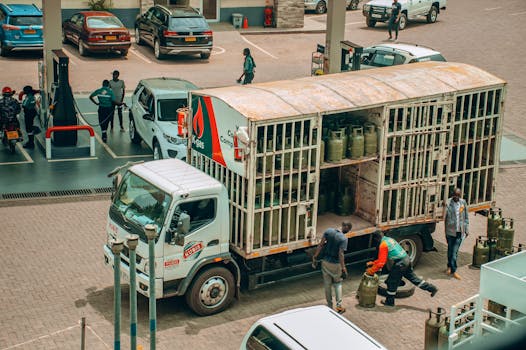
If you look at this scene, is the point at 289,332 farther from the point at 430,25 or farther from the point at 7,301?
the point at 430,25

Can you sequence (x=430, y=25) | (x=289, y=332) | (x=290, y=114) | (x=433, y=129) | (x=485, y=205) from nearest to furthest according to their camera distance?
1. (x=289, y=332)
2. (x=290, y=114)
3. (x=433, y=129)
4. (x=485, y=205)
5. (x=430, y=25)

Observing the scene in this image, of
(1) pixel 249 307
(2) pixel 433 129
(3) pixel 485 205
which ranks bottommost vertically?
(1) pixel 249 307

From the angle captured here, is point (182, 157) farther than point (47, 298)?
Yes

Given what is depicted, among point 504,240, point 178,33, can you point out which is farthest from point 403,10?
point 504,240

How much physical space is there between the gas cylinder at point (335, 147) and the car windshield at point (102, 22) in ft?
62.9

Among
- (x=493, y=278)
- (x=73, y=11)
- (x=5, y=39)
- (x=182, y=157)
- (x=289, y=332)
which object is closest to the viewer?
(x=289, y=332)

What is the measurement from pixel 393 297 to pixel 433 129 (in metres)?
2.91

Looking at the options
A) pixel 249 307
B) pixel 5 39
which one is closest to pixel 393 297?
pixel 249 307

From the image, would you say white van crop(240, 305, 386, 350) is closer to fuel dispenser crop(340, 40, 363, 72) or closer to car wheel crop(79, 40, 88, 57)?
fuel dispenser crop(340, 40, 363, 72)

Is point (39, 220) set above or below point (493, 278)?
below

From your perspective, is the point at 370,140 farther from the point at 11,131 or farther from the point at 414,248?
the point at 11,131

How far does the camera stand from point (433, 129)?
13.0 m

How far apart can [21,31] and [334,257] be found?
68.3ft

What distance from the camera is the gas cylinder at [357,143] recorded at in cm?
1240
